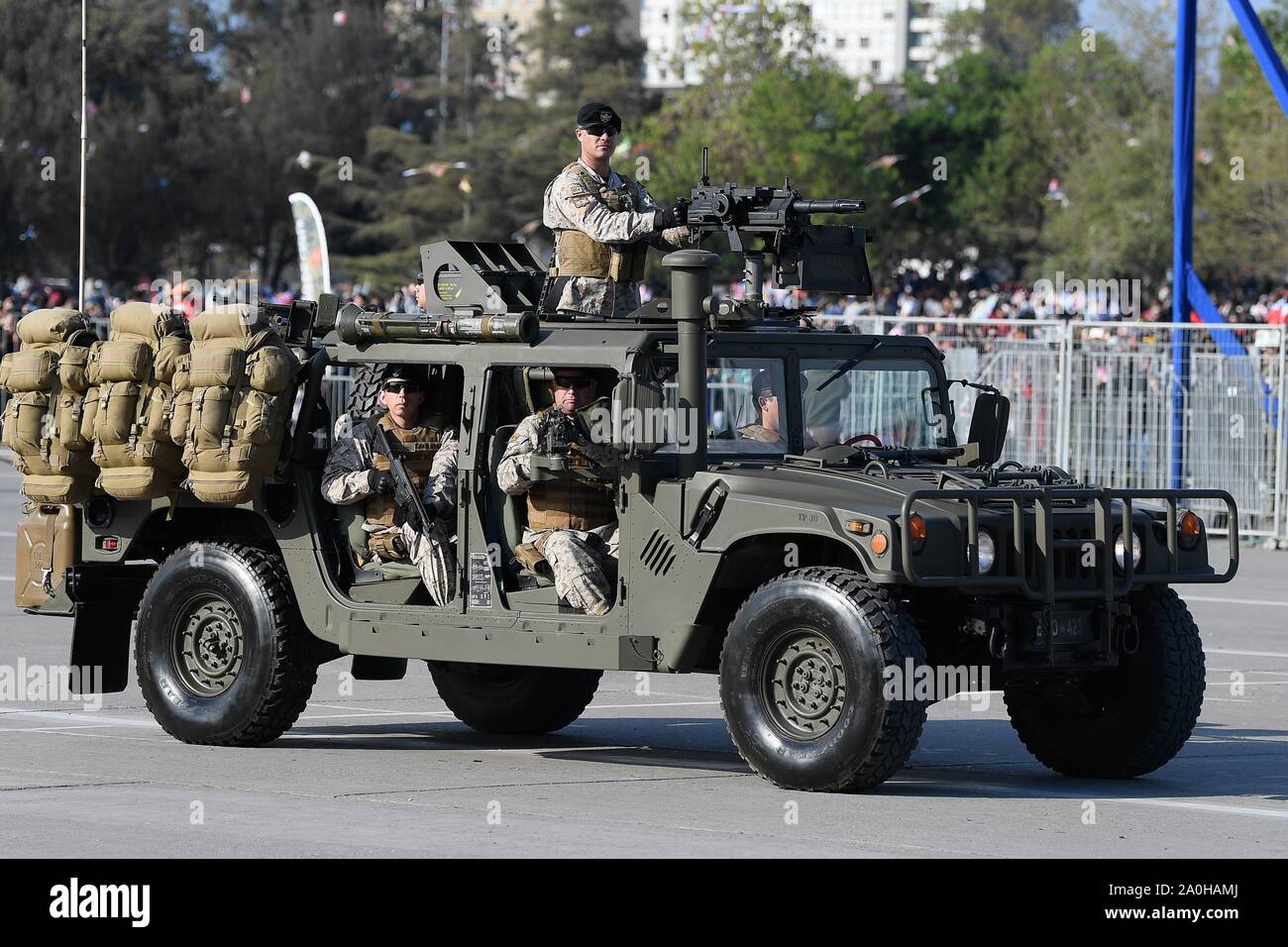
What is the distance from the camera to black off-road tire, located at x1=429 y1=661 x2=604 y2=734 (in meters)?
11.3

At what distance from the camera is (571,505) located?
396 inches

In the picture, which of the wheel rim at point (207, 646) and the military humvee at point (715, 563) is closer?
the military humvee at point (715, 563)

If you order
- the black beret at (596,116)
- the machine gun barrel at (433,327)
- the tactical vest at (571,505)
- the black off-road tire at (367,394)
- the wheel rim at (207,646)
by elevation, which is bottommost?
the wheel rim at (207,646)

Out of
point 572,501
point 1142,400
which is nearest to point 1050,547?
point 572,501

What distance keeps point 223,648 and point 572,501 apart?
1.90 meters

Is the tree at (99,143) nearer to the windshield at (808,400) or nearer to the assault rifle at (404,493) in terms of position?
the assault rifle at (404,493)

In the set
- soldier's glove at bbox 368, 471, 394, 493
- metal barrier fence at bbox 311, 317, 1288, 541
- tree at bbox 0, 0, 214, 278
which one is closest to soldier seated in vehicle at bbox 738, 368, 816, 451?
soldier's glove at bbox 368, 471, 394, 493

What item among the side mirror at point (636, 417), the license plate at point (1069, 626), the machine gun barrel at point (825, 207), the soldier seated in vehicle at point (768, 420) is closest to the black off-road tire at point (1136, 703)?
the license plate at point (1069, 626)

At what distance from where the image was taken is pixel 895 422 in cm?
1089

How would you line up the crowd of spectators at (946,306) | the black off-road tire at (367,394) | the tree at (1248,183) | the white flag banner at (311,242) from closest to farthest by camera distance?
1. the black off-road tire at (367,394)
2. the crowd of spectators at (946,306)
3. the white flag banner at (311,242)
4. the tree at (1248,183)

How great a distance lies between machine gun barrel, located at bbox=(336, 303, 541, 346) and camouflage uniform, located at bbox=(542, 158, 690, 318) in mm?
564

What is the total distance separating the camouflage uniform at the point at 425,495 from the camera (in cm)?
1029

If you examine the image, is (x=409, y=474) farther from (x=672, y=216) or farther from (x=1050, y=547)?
(x=1050, y=547)

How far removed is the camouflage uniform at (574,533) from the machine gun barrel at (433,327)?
37 cm
